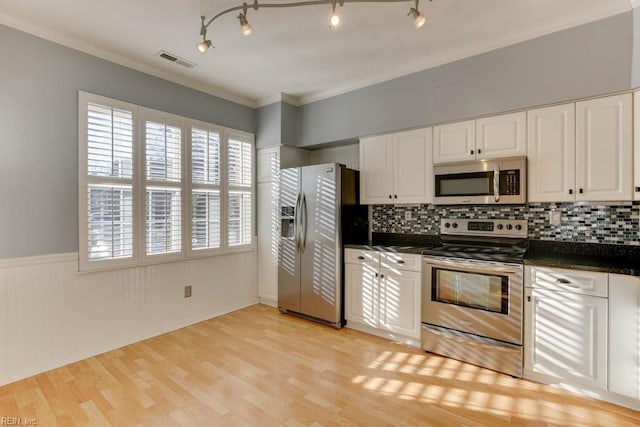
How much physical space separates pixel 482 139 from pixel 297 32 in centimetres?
185

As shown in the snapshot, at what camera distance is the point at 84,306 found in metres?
2.81

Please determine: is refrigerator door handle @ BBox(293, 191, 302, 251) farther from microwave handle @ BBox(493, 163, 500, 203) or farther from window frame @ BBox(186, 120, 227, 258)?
microwave handle @ BBox(493, 163, 500, 203)

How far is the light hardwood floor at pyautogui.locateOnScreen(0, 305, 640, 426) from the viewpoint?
2006 millimetres

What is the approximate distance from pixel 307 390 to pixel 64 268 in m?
2.25

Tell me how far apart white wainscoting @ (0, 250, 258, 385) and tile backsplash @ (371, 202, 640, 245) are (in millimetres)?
2551

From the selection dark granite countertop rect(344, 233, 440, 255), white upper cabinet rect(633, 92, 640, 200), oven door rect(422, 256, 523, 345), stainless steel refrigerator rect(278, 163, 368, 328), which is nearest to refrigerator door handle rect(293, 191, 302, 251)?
stainless steel refrigerator rect(278, 163, 368, 328)

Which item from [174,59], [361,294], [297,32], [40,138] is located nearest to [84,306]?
[40,138]

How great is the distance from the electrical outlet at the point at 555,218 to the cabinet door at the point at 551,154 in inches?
10.4

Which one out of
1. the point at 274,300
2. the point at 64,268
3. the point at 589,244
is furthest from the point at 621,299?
the point at 64,268

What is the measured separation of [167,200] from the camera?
3369mm

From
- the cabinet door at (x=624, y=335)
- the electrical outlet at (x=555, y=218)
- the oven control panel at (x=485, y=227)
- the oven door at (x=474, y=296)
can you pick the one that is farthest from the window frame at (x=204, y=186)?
the cabinet door at (x=624, y=335)

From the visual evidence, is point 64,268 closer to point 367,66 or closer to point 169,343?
point 169,343

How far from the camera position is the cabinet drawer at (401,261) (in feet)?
9.91

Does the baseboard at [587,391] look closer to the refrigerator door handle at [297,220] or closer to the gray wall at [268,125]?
the refrigerator door handle at [297,220]
